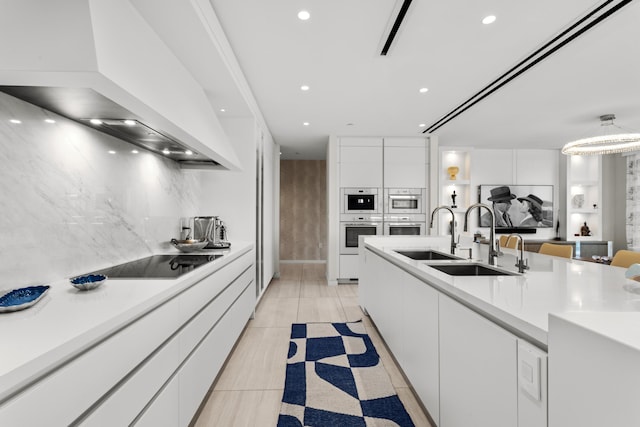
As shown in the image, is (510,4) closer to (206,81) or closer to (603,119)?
(206,81)

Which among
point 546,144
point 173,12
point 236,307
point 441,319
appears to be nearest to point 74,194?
point 173,12

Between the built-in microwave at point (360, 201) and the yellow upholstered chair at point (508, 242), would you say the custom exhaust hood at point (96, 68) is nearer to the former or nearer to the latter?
the built-in microwave at point (360, 201)

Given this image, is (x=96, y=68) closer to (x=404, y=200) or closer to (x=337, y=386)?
(x=337, y=386)

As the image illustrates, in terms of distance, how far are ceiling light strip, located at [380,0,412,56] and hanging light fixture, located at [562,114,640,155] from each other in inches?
118

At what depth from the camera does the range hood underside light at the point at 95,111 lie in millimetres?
1178

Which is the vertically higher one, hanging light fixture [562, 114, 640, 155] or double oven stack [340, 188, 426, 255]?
hanging light fixture [562, 114, 640, 155]

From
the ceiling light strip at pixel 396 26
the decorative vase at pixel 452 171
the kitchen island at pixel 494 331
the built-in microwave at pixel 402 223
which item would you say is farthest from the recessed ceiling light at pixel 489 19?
the decorative vase at pixel 452 171

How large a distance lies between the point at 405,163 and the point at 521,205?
3.00 m

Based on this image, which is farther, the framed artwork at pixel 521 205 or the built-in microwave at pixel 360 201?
the framed artwork at pixel 521 205

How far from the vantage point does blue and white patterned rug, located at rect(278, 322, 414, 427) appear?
1.71 m

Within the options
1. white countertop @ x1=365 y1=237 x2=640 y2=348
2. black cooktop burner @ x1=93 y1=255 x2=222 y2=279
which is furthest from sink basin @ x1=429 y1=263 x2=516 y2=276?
black cooktop burner @ x1=93 y1=255 x2=222 y2=279

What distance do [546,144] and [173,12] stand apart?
683 centimetres

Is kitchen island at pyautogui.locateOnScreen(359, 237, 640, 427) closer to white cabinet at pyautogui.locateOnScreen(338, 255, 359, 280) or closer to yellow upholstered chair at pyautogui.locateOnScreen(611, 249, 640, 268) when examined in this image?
yellow upholstered chair at pyautogui.locateOnScreen(611, 249, 640, 268)

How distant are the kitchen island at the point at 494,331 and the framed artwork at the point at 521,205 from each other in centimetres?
503
